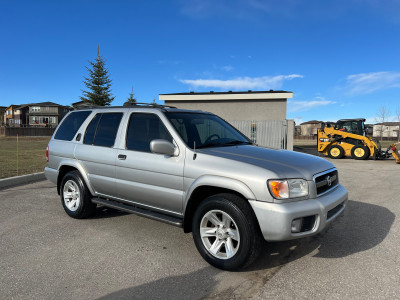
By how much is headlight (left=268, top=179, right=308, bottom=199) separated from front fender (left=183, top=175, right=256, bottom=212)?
218 millimetres

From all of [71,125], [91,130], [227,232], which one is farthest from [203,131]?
[71,125]

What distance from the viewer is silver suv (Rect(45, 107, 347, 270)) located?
122 inches

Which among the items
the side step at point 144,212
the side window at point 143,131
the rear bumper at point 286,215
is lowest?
the side step at point 144,212

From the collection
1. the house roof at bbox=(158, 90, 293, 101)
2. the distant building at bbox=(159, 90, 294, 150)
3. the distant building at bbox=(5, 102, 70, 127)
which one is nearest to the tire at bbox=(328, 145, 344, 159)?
the distant building at bbox=(159, 90, 294, 150)

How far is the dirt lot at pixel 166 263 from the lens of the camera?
9.50ft

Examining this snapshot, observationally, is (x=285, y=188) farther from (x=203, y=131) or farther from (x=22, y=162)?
(x=22, y=162)

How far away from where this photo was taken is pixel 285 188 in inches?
121

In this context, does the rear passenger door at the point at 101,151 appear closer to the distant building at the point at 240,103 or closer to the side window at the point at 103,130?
the side window at the point at 103,130

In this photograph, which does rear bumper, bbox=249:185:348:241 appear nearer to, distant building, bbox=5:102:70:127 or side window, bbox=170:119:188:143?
side window, bbox=170:119:188:143

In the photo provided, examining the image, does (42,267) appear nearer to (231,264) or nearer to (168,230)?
(168,230)

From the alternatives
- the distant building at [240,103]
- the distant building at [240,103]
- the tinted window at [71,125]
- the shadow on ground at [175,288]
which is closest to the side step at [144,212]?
the shadow on ground at [175,288]

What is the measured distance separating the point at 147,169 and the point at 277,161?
1.66 metres

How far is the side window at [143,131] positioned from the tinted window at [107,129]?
307mm

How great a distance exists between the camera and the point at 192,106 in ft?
70.8
